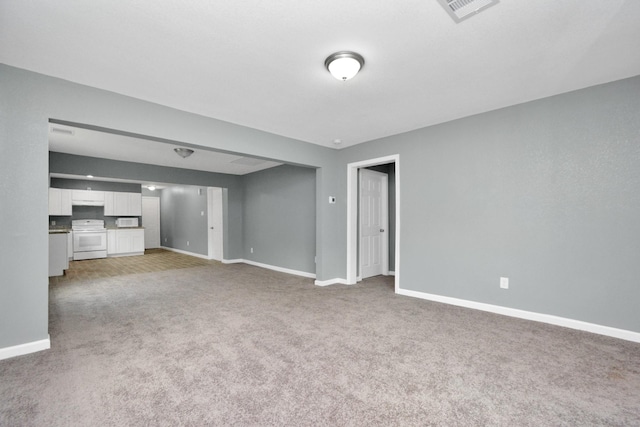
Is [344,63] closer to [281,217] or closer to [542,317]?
[542,317]

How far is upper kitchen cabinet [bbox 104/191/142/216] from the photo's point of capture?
28.3 feet

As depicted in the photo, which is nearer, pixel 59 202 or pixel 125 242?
pixel 59 202

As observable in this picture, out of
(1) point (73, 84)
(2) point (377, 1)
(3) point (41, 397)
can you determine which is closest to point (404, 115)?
(2) point (377, 1)

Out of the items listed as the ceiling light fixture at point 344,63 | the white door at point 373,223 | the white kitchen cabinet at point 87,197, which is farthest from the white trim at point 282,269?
the white kitchen cabinet at point 87,197

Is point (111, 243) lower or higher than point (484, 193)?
lower

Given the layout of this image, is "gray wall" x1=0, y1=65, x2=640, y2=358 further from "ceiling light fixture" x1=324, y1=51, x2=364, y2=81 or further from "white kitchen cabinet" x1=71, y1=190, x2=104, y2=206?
"white kitchen cabinet" x1=71, y1=190, x2=104, y2=206

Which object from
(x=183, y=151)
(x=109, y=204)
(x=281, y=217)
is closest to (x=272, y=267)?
(x=281, y=217)

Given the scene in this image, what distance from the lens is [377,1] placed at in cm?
171

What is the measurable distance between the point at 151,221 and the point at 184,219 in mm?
2197

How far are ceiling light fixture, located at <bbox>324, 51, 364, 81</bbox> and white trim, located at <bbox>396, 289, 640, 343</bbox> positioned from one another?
3.11 meters

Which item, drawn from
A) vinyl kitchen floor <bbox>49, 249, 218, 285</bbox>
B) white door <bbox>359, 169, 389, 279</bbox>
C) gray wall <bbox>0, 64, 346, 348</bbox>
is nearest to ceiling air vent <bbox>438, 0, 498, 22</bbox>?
gray wall <bbox>0, 64, 346, 348</bbox>

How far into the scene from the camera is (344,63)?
→ 2.25 m

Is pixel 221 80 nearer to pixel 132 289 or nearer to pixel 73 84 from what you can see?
pixel 73 84

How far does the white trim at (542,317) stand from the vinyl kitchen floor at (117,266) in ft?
19.0
